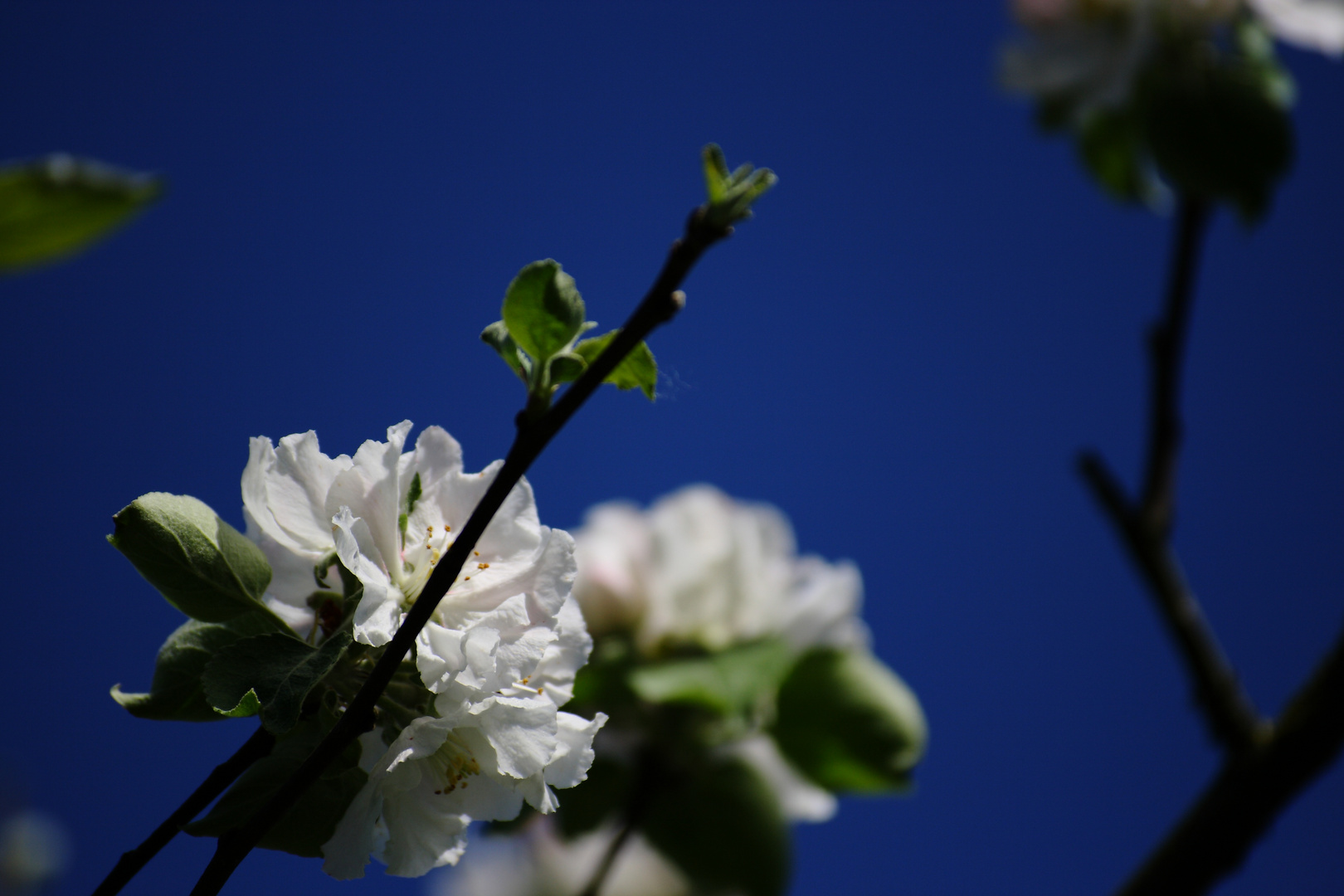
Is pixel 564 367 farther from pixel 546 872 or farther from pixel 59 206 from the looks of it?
pixel 546 872

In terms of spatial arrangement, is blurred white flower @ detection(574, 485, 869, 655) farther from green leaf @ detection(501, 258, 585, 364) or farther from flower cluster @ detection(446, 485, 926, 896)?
green leaf @ detection(501, 258, 585, 364)

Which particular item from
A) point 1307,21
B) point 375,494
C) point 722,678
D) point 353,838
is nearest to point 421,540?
point 375,494

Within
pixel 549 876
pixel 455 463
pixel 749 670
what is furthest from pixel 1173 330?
pixel 549 876

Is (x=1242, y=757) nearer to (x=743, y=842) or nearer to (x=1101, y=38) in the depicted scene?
(x=743, y=842)

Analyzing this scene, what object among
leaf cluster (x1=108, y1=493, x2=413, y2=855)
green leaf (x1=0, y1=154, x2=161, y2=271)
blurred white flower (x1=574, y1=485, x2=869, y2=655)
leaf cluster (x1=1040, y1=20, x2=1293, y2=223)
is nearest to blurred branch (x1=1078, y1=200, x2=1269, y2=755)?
leaf cluster (x1=1040, y1=20, x2=1293, y2=223)

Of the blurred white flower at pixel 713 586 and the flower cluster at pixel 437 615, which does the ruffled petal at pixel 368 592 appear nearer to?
the flower cluster at pixel 437 615

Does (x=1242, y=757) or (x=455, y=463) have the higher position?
(x=455, y=463)
